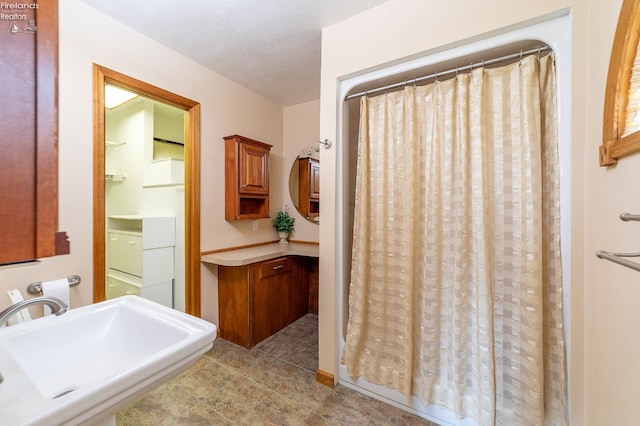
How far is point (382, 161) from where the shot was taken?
5.41 feet

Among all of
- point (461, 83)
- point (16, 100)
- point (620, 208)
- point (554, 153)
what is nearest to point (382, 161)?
point (461, 83)

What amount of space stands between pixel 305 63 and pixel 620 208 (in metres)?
2.28

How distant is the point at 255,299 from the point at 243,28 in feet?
7.17

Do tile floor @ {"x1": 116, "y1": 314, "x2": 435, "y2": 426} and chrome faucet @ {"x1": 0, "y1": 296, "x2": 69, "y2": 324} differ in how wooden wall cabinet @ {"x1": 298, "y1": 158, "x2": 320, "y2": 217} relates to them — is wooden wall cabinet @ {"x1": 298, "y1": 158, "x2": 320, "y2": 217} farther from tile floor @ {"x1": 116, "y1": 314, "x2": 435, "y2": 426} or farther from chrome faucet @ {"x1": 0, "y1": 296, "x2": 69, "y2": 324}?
chrome faucet @ {"x1": 0, "y1": 296, "x2": 69, "y2": 324}

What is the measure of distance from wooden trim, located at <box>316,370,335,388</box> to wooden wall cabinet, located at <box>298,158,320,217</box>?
5.36 feet

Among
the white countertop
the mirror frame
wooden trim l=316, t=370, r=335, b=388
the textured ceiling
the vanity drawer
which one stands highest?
the textured ceiling

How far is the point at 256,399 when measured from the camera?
1.64 m

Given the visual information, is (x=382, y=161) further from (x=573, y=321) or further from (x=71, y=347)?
(x=71, y=347)

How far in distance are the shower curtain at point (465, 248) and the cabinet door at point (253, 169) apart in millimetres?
1336

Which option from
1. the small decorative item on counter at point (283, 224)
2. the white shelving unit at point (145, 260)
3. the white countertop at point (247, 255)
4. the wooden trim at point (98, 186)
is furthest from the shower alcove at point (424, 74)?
the white shelving unit at point (145, 260)

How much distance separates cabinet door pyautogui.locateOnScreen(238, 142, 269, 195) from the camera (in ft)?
8.31

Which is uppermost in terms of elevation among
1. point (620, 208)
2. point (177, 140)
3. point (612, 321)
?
point (177, 140)

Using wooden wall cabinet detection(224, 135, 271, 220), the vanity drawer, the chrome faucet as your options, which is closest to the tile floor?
the vanity drawer

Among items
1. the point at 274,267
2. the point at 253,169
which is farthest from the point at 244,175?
the point at 274,267
